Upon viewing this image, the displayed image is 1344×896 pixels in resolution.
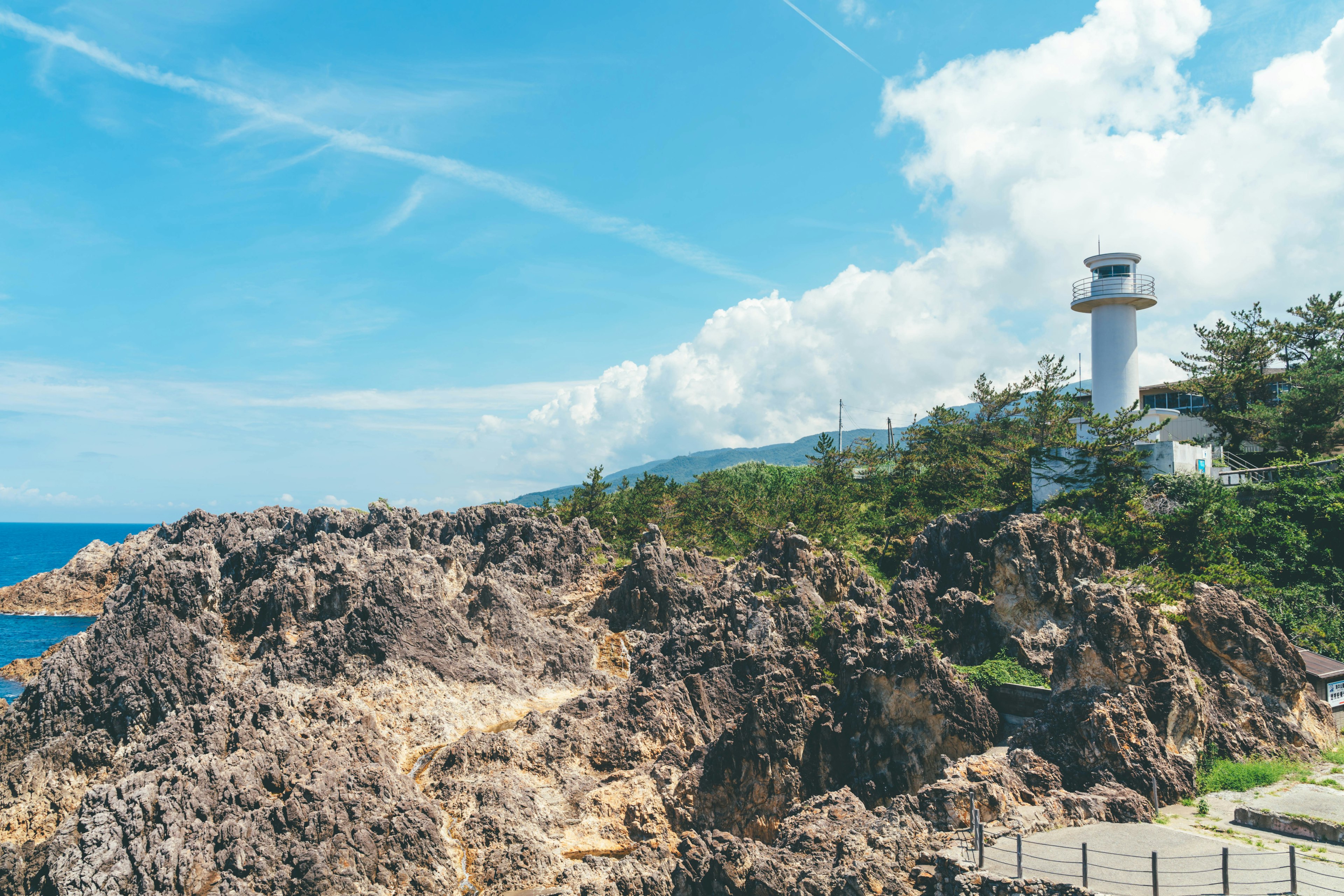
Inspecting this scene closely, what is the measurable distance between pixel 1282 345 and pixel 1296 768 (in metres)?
34.2

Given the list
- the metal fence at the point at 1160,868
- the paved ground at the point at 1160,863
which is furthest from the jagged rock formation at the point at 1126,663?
the metal fence at the point at 1160,868

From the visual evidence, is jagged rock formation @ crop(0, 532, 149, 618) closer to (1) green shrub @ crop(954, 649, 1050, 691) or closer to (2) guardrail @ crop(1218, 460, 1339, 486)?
(1) green shrub @ crop(954, 649, 1050, 691)

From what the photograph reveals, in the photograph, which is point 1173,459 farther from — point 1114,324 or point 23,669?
point 23,669

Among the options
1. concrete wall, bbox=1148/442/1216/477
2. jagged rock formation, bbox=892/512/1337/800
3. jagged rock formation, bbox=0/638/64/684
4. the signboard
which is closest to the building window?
concrete wall, bbox=1148/442/1216/477

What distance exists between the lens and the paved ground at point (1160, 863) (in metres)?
12.5

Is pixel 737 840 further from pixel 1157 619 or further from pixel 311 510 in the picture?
pixel 311 510

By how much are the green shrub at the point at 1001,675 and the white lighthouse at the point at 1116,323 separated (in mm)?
23814

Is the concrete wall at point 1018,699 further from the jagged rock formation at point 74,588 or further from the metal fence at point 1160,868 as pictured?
the jagged rock formation at point 74,588

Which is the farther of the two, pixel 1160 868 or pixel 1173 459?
pixel 1173 459

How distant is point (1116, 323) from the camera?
140 feet

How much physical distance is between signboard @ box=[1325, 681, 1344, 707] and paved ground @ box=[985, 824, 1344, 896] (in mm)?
10442

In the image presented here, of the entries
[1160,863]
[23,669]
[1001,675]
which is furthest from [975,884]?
[23,669]

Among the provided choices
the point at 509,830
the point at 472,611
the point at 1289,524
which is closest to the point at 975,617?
the point at 1289,524

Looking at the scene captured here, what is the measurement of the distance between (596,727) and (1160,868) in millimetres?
15478
